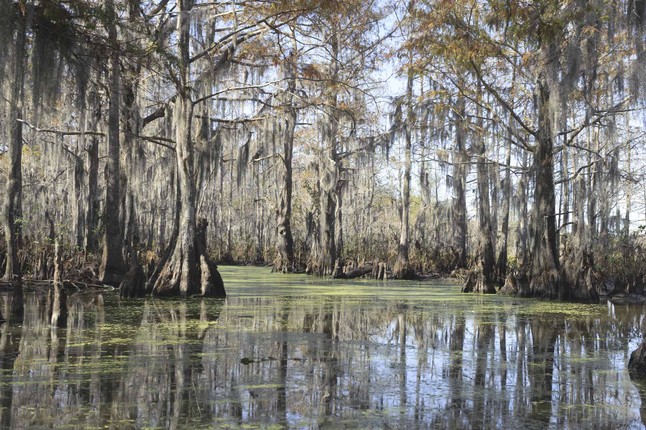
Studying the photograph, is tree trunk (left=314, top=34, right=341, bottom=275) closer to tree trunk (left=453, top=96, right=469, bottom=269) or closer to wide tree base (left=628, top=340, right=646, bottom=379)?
tree trunk (left=453, top=96, right=469, bottom=269)

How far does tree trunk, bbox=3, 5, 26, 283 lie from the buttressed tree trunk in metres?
2.29

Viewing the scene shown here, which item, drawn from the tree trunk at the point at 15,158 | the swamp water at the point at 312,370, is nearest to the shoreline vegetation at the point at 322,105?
the tree trunk at the point at 15,158

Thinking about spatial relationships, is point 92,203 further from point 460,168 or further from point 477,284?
point 460,168

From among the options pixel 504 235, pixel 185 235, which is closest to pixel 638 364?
pixel 185 235

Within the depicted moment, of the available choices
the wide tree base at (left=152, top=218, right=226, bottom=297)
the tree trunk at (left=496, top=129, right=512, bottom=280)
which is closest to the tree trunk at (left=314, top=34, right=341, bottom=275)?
the tree trunk at (left=496, top=129, right=512, bottom=280)

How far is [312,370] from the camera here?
4.47 meters

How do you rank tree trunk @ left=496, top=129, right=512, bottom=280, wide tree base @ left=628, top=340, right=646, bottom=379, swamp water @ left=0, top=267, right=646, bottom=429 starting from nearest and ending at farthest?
swamp water @ left=0, top=267, right=646, bottom=429 < wide tree base @ left=628, top=340, right=646, bottom=379 < tree trunk @ left=496, top=129, right=512, bottom=280

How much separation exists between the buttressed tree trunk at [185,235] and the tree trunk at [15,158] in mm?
2292

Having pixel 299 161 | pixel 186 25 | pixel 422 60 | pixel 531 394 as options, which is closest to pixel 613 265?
pixel 422 60

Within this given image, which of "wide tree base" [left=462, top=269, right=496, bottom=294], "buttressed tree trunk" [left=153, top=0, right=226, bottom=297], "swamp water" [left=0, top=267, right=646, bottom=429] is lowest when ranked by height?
"swamp water" [left=0, top=267, right=646, bottom=429]

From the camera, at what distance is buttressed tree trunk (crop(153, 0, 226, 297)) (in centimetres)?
1017

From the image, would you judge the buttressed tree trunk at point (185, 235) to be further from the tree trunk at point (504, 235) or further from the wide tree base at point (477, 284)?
the tree trunk at point (504, 235)

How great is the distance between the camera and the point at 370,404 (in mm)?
3582

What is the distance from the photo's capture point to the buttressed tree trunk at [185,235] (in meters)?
10.2
